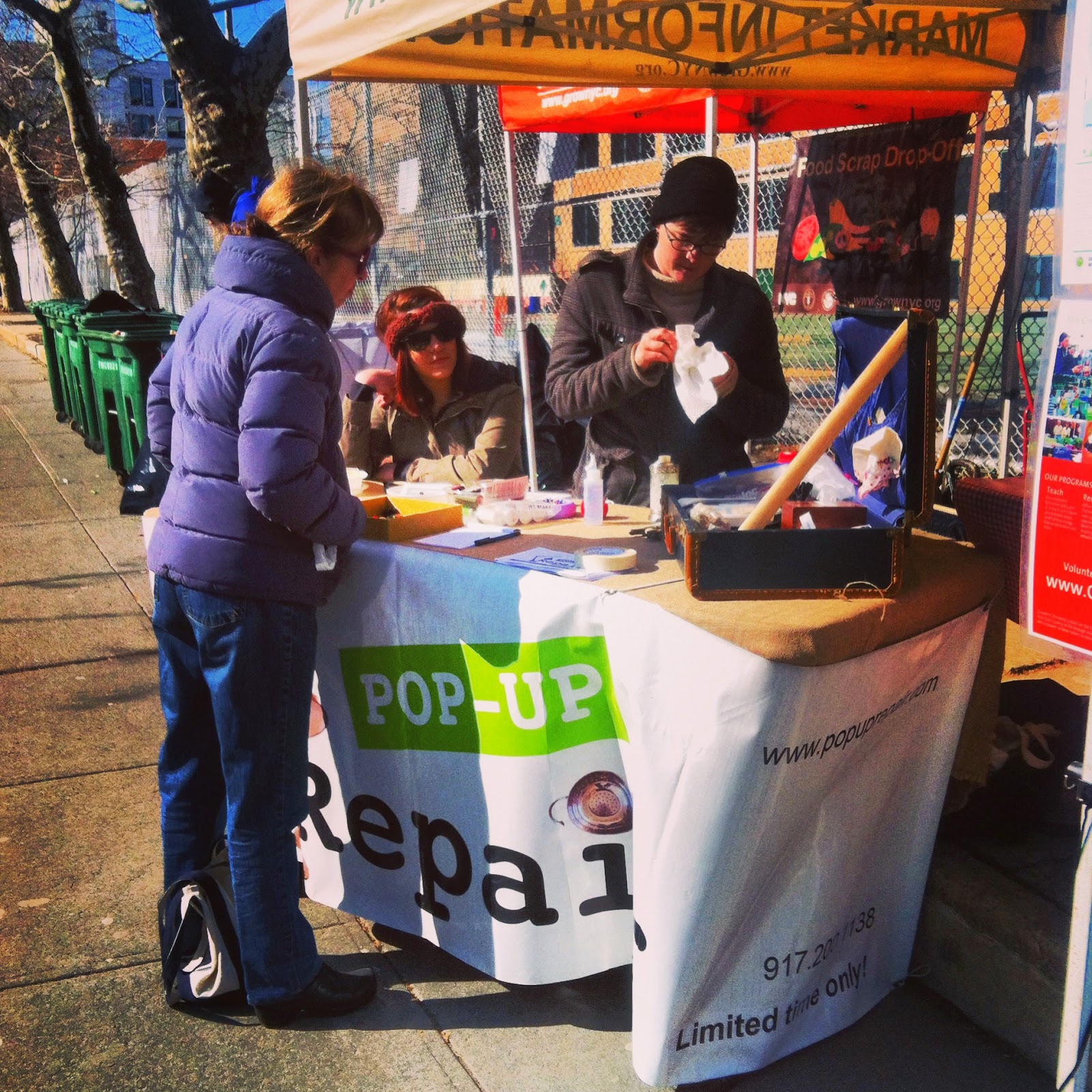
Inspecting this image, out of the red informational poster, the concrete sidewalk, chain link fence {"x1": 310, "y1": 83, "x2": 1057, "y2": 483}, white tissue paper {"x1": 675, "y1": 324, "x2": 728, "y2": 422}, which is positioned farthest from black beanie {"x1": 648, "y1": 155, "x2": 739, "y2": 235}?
chain link fence {"x1": 310, "y1": 83, "x2": 1057, "y2": 483}

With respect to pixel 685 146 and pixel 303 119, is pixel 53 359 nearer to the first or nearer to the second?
pixel 685 146

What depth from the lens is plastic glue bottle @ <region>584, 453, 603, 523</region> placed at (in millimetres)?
2893

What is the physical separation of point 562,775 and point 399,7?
202cm

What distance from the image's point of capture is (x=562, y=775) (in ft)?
7.91

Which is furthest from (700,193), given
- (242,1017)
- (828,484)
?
(242,1017)

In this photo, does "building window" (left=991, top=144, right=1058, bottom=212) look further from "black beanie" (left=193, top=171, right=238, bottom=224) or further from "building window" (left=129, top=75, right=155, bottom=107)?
"building window" (left=129, top=75, right=155, bottom=107)

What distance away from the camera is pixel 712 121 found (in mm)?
4746

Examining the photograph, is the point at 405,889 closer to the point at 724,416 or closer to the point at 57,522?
the point at 724,416

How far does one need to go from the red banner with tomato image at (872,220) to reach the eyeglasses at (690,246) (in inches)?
50.3

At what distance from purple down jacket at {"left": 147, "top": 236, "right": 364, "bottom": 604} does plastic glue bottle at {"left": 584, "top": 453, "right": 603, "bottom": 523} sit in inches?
27.8

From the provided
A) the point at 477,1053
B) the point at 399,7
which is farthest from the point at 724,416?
the point at 477,1053

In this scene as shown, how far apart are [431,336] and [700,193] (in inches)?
45.3

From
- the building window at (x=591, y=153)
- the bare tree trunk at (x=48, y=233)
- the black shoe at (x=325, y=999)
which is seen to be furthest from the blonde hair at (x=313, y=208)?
the bare tree trunk at (x=48, y=233)

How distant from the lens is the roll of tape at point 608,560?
239 centimetres
